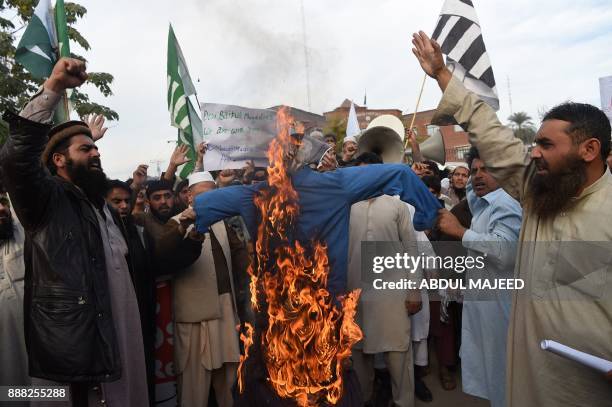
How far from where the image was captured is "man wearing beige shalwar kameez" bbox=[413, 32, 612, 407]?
7.55ft

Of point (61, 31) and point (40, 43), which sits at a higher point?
point (61, 31)

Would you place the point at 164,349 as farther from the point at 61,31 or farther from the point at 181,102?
the point at 61,31

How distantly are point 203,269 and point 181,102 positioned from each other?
133 inches

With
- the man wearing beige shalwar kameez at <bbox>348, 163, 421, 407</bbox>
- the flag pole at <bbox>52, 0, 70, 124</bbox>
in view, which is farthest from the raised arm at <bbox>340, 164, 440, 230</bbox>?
the flag pole at <bbox>52, 0, 70, 124</bbox>

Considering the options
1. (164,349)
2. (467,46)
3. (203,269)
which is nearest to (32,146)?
(203,269)

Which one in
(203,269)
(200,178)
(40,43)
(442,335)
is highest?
(40,43)

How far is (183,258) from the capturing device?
3898 mm

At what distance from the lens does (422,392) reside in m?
5.37

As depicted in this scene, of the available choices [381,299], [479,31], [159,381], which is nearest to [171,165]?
[159,381]

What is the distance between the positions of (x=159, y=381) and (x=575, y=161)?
365 centimetres

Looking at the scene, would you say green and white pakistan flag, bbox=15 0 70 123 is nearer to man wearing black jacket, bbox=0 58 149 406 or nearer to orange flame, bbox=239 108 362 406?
man wearing black jacket, bbox=0 58 149 406

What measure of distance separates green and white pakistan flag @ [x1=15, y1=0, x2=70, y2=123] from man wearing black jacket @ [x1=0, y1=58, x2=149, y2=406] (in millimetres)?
3350

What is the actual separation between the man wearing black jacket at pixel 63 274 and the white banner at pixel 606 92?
24.8 ft
